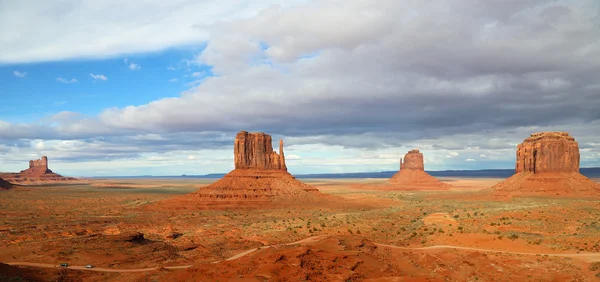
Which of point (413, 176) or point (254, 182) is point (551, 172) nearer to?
point (254, 182)

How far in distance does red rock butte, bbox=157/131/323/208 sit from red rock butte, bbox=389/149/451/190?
91487 millimetres

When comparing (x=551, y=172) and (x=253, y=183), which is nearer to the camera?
(x=253, y=183)

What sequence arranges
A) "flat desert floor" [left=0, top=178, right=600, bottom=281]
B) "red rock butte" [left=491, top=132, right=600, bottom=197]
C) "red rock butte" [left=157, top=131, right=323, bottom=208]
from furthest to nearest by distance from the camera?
"red rock butte" [left=491, top=132, right=600, bottom=197] < "red rock butte" [left=157, top=131, right=323, bottom=208] < "flat desert floor" [left=0, top=178, right=600, bottom=281]

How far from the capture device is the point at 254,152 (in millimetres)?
97500

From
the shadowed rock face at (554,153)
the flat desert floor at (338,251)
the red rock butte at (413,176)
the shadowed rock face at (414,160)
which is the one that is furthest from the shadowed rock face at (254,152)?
the shadowed rock face at (414,160)

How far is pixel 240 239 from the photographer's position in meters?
43.4

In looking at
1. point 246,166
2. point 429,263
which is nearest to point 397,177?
point 246,166

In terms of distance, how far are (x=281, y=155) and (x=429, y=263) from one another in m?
73.3

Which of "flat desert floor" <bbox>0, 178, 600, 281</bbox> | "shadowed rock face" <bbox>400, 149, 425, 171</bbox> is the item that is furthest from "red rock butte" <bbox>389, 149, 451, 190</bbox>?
"flat desert floor" <bbox>0, 178, 600, 281</bbox>

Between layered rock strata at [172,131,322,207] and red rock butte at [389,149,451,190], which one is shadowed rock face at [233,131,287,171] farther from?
red rock butte at [389,149,451,190]

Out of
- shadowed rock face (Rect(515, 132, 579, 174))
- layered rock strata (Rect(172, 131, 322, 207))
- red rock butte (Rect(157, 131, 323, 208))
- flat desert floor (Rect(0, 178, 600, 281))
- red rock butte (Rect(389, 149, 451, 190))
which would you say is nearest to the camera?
flat desert floor (Rect(0, 178, 600, 281))

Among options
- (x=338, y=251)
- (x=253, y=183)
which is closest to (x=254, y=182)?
(x=253, y=183)

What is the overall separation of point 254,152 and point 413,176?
110511 mm

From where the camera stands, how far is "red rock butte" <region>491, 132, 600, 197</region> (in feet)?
304
